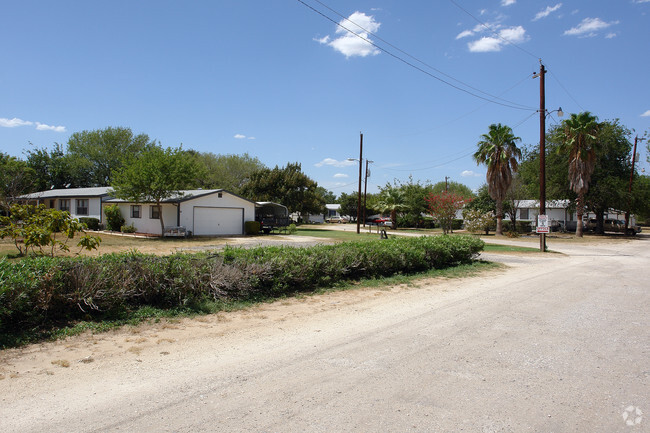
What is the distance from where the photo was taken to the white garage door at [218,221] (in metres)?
27.3

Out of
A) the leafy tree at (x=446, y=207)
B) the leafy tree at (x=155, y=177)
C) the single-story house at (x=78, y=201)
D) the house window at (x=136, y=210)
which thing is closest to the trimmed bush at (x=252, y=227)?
the leafy tree at (x=155, y=177)

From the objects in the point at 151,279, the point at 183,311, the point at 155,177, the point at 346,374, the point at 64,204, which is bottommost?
the point at 346,374

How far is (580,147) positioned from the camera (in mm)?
→ 30672

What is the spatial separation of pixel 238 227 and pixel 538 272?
20832 mm

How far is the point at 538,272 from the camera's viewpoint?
12.9 metres

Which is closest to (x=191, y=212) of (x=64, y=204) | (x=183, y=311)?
(x=64, y=204)

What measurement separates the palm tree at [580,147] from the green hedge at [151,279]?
27223 millimetres

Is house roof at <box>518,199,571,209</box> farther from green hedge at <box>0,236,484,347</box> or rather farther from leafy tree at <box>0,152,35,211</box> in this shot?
leafy tree at <box>0,152,35,211</box>

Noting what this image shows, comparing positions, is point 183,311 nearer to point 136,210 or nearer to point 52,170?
point 136,210

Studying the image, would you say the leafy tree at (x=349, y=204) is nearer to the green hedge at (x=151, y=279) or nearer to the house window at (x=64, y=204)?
the house window at (x=64, y=204)

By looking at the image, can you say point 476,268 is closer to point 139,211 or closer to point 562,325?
point 562,325

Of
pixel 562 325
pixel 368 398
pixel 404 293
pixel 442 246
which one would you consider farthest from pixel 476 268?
pixel 368 398

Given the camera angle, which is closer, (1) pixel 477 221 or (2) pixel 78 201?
(2) pixel 78 201

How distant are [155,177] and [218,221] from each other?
5.80 m
